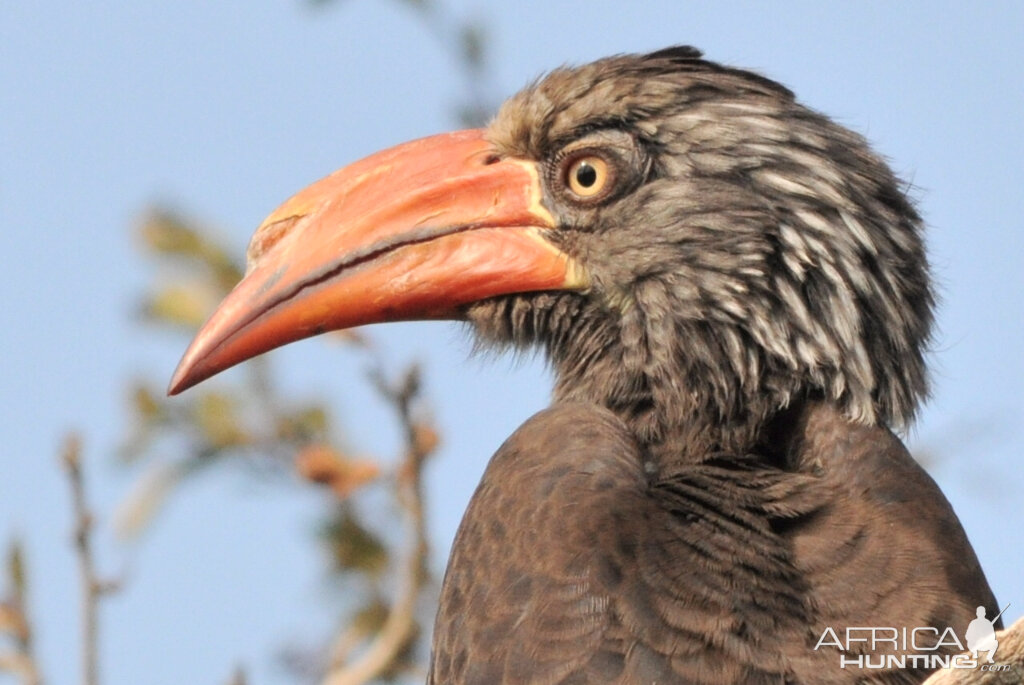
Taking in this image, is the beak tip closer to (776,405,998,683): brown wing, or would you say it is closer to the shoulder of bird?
the shoulder of bird

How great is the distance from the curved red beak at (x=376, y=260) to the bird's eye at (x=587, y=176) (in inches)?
4.7

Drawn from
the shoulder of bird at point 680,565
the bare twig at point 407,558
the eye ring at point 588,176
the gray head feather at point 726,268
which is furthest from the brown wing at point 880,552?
the bare twig at point 407,558

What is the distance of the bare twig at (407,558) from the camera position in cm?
584

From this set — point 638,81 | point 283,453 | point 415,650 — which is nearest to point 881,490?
point 638,81

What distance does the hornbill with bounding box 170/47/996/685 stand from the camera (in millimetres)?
4383

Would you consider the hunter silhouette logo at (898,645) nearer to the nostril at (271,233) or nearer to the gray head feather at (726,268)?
the gray head feather at (726,268)

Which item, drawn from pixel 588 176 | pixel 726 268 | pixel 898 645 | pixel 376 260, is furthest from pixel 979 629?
pixel 376 260

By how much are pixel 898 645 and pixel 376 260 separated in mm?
2072

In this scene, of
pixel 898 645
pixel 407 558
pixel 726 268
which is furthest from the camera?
pixel 407 558

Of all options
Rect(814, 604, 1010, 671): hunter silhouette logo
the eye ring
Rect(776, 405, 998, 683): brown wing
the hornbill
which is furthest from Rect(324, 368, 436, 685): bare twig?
Rect(814, 604, 1010, 671): hunter silhouette logo

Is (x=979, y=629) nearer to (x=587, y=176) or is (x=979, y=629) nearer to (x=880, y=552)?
(x=880, y=552)

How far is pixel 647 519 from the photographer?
13.9 feet

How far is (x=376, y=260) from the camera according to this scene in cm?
530

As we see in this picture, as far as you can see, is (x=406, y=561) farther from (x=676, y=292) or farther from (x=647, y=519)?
(x=647, y=519)
